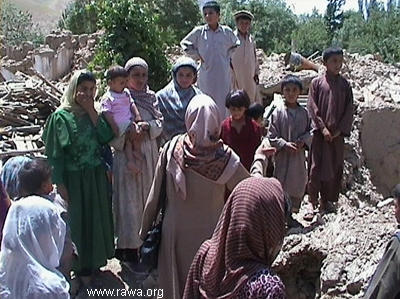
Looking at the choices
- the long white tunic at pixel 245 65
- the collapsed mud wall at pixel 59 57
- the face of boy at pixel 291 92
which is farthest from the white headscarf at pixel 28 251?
the collapsed mud wall at pixel 59 57

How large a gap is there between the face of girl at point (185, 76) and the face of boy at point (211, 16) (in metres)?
1.91

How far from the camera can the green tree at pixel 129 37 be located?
830cm

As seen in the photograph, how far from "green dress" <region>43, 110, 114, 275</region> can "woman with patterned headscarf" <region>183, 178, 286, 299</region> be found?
2.32 metres

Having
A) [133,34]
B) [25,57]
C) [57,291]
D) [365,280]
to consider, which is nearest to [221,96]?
[133,34]

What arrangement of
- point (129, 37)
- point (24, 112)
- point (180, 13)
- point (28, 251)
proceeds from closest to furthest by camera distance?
point (28, 251) < point (129, 37) < point (24, 112) < point (180, 13)

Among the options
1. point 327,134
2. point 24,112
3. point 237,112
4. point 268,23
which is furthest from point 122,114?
point 268,23

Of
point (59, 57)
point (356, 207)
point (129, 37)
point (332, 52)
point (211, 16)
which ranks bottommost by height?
point (356, 207)

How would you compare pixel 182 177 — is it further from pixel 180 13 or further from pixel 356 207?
pixel 180 13

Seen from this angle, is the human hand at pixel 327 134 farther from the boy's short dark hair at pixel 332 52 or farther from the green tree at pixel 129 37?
Result: the green tree at pixel 129 37

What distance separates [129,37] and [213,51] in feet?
6.77

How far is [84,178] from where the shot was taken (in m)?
4.52

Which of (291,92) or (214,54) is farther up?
(214,54)

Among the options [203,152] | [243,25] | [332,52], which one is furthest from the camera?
[243,25]

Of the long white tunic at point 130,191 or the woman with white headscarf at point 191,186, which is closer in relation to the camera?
the woman with white headscarf at point 191,186
